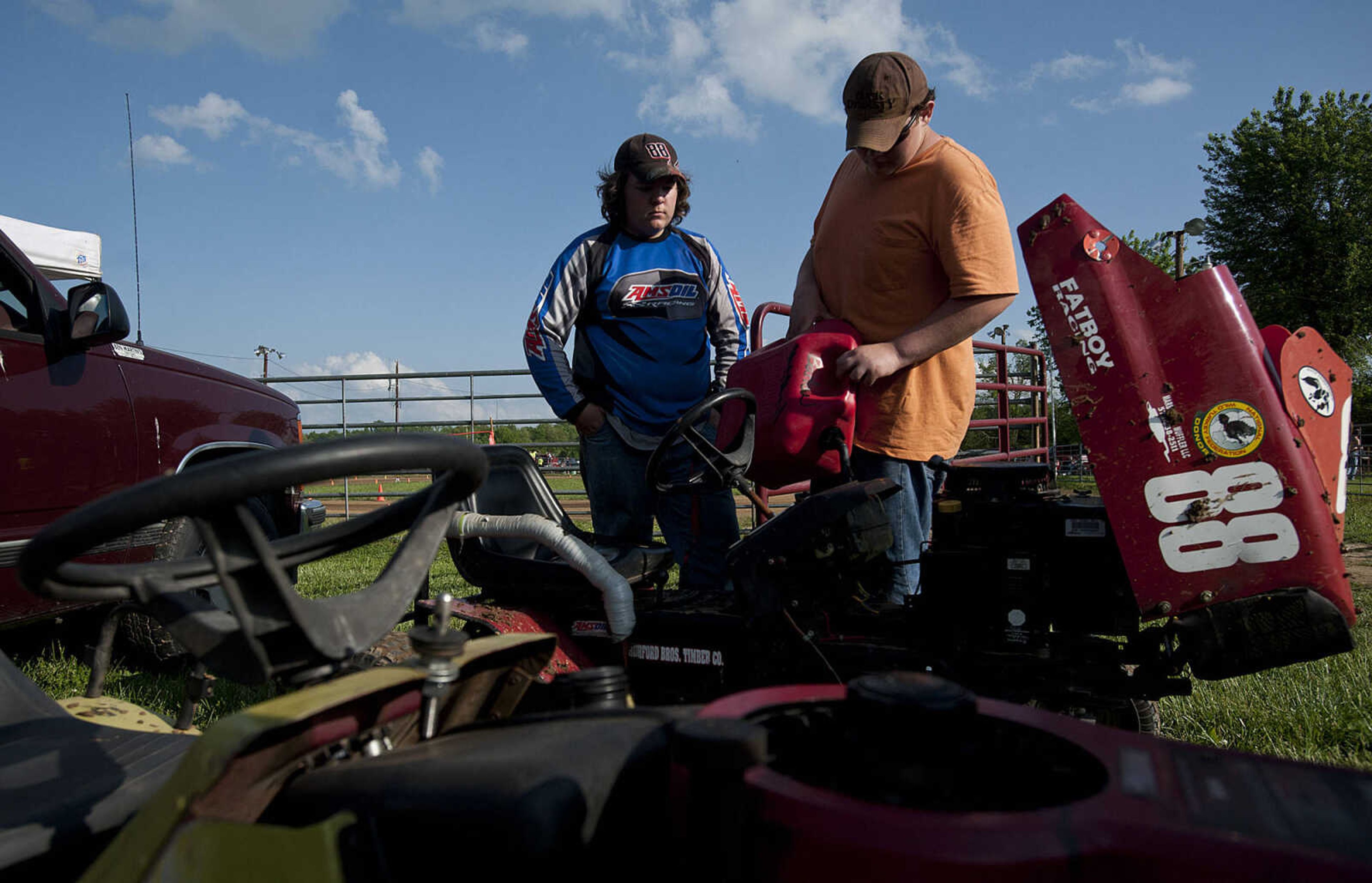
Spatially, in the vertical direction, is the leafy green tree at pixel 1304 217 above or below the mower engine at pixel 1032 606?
above

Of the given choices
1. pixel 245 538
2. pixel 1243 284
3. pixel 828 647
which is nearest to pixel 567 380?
pixel 828 647

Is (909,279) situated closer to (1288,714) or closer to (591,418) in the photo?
(591,418)

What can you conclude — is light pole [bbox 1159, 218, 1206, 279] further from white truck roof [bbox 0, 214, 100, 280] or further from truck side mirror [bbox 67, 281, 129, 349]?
white truck roof [bbox 0, 214, 100, 280]

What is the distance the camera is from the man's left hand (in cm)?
246

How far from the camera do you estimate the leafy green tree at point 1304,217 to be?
25.5m

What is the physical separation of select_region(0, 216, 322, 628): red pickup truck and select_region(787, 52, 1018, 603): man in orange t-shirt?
2.34 meters

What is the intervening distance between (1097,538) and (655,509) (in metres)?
1.69

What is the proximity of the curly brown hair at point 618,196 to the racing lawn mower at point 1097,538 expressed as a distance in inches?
57.7

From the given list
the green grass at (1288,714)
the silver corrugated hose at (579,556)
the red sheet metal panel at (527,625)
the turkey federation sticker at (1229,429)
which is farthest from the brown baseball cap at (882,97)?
the green grass at (1288,714)

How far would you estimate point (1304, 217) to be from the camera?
87.8ft

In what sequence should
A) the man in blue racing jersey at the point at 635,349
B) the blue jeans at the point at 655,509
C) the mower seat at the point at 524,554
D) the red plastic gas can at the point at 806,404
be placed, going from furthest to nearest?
the man in blue racing jersey at the point at 635,349 < the blue jeans at the point at 655,509 < the mower seat at the point at 524,554 < the red plastic gas can at the point at 806,404

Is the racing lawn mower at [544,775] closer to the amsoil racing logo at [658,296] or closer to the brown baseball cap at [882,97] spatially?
the brown baseball cap at [882,97]

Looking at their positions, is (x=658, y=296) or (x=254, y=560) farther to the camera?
(x=658, y=296)

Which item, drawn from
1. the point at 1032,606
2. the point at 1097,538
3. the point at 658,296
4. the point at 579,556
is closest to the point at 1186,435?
the point at 1097,538
